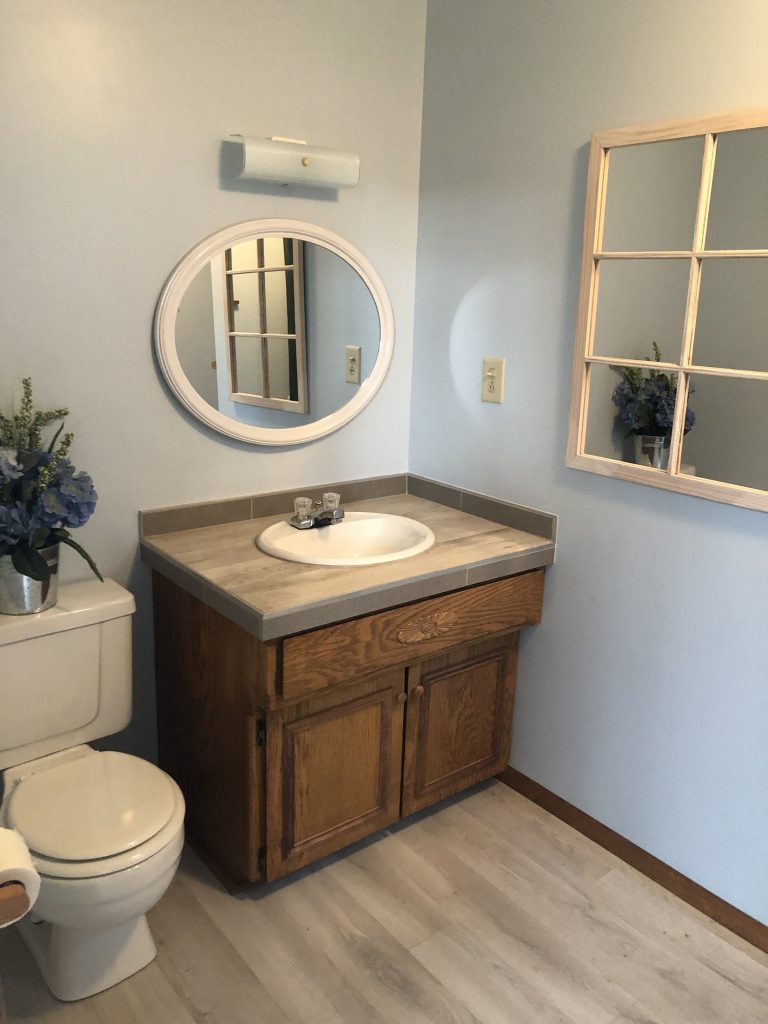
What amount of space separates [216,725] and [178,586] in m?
0.35

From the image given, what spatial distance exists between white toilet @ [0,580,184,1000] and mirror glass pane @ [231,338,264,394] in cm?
63

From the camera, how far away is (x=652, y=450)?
1.95m

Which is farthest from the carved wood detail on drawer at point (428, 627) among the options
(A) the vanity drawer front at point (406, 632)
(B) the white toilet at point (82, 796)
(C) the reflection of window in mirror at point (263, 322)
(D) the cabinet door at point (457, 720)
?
(C) the reflection of window in mirror at point (263, 322)

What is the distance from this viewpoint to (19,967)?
1778 millimetres

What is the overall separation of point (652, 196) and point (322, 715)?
1.42 meters

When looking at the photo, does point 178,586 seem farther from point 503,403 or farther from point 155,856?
point 503,403

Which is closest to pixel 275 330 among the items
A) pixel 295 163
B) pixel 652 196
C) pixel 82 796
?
pixel 295 163

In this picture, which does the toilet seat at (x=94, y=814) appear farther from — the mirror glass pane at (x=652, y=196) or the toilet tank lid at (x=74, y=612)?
the mirror glass pane at (x=652, y=196)

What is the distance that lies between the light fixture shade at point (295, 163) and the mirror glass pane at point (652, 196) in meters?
0.68

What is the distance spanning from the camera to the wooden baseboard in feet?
6.31

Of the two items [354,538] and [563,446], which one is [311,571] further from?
[563,446]

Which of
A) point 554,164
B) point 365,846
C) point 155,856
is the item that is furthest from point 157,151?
point 365,846

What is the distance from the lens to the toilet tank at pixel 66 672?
1776 mm

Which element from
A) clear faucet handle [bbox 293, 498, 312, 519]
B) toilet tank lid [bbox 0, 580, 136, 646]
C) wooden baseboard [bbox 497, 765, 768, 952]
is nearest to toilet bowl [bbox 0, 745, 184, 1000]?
toilet tank lid [bbox 0, 580, 136, 646]
